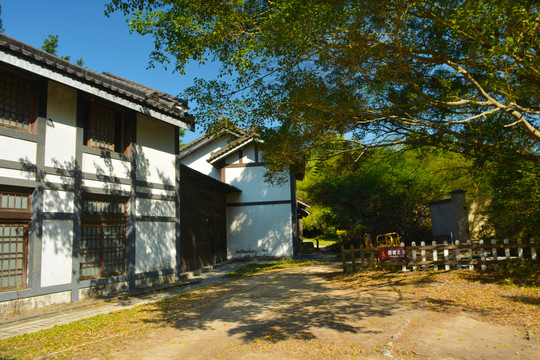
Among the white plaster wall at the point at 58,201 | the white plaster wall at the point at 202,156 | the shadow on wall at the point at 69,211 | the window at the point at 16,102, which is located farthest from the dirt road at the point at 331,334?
the white plaster wall at the point at 202,156

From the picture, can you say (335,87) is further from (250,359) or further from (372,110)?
(250,359)

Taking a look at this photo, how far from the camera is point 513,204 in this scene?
383 inches

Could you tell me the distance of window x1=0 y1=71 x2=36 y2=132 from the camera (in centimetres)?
796

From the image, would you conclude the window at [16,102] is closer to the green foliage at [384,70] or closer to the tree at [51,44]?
the green foliage at [384,70]

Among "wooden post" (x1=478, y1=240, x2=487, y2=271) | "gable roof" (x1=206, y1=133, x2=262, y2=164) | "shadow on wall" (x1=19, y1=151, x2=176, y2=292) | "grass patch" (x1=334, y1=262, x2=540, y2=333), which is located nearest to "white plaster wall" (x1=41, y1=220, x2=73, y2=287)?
"shadow on wall" (x1=19, y1=151, x2=176, y2=292)

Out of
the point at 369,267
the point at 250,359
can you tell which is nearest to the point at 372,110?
the point at 369,267

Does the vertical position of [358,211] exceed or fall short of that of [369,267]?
it exceeds it

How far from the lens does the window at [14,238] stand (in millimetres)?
7695

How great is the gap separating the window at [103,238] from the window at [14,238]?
1415mm

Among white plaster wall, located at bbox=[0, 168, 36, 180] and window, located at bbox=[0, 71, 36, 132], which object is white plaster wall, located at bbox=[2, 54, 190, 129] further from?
white plaster wall, located at bbox=[0, 168, 36, 180]

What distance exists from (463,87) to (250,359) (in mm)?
8062

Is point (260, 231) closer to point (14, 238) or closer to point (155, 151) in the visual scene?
point (155, 151)

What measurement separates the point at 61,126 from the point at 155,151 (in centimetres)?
319

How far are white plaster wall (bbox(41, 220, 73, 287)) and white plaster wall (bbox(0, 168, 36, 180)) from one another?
1047 millimetres
